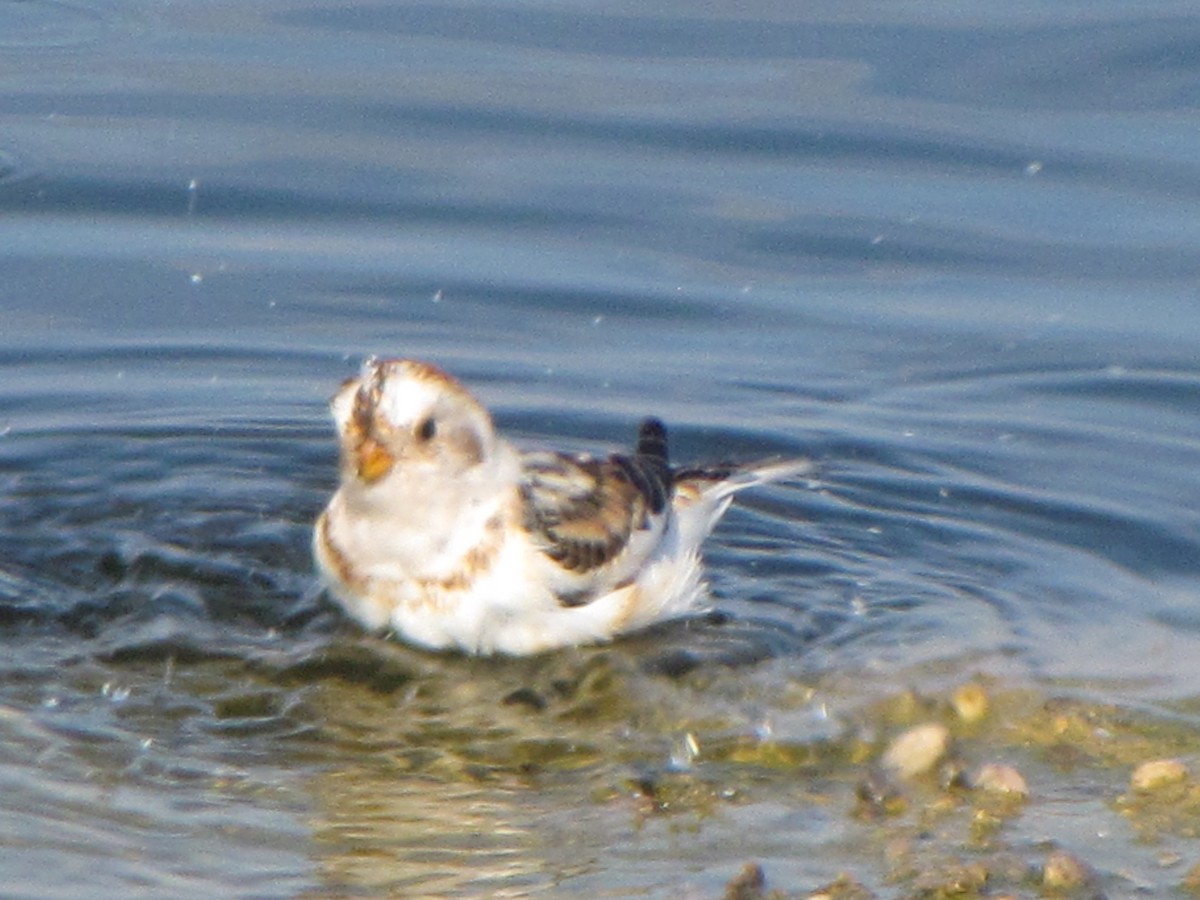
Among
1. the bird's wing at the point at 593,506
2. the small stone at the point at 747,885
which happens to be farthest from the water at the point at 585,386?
the bird's wing at the point at 593,506

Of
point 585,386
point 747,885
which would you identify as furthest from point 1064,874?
point 585,386

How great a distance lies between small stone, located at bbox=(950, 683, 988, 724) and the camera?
262 inches

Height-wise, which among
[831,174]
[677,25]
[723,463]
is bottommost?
[723,463]

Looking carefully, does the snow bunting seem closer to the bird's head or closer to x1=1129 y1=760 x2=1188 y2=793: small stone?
the bird's head

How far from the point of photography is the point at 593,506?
7.57m

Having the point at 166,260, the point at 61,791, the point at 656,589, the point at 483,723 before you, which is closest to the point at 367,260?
the point at 166,260

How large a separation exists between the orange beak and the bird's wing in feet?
1.66

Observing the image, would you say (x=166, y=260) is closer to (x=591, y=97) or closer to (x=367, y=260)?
(x=367, y=260)

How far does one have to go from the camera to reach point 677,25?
1310cm

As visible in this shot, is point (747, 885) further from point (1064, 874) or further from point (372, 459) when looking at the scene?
point (372, 459)

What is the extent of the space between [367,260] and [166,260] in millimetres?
945

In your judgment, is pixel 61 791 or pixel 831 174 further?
pixel 831 174

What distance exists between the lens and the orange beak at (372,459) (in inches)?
277

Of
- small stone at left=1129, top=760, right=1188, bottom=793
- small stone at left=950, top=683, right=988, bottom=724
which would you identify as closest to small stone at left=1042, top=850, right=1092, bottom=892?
small stone at left=1129, top=760, right=1188, bottom=793
